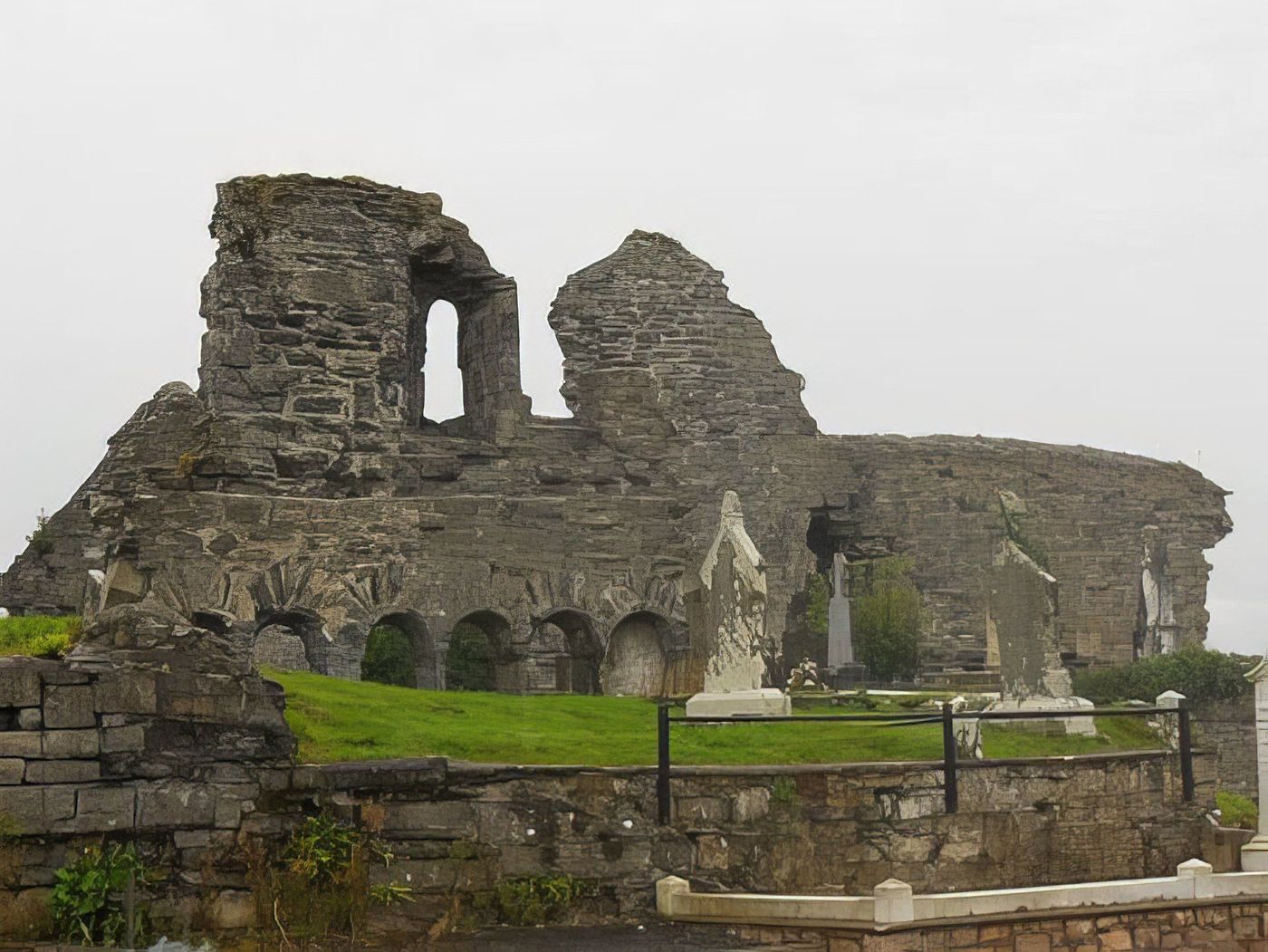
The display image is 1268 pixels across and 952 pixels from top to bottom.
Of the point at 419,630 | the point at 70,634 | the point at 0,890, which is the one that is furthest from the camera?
the point at 419,630

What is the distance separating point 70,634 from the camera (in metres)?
16.7

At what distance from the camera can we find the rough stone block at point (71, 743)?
49.3 feet

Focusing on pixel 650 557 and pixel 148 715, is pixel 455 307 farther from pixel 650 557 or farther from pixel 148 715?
pixel 148 715

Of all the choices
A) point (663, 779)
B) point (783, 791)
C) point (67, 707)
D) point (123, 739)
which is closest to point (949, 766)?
point (783, 791)

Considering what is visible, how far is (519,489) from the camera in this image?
112ft

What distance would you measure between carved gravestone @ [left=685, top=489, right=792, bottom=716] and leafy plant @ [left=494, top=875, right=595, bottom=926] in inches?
216

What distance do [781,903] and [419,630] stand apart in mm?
14891

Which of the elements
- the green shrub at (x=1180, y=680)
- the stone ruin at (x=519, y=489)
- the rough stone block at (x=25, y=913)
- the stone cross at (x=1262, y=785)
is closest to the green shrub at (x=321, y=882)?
the rough stone block at (x=25, y=913)

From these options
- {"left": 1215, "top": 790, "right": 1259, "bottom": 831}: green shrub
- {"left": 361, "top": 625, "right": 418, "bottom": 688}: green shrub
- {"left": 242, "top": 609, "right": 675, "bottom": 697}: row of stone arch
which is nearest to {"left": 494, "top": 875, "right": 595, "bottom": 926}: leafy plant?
{"left": 1215, "top": 790, "right": 1259, "bottom": 831}: green shrub

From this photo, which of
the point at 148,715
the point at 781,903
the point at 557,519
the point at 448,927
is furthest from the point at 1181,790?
the point at 557,519

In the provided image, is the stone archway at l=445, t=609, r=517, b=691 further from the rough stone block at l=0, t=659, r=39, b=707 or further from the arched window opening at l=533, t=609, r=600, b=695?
the rough stone block at l=0, t=659, r=39, b=707

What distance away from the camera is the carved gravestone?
71.3ft

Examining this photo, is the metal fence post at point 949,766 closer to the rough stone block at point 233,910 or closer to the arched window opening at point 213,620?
the rough stone block at point 233,910

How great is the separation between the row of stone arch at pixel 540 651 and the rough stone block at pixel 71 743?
43.1 feet
